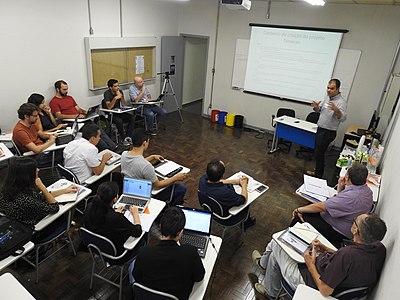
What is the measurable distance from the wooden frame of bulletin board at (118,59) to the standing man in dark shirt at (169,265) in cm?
473

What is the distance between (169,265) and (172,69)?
6.58m

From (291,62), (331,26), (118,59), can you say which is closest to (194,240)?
(118,59)

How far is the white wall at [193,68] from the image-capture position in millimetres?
8078

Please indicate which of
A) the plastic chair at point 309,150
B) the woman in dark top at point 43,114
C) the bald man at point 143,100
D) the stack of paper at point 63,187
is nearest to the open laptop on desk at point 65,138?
the woman in dark top at point 43,114

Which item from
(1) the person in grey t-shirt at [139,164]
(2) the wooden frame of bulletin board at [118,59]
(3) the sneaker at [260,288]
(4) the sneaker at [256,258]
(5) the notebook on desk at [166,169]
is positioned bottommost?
(3) the sneaker at [260,288]

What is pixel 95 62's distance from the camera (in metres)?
5.70

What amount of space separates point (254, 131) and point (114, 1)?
14.0ft

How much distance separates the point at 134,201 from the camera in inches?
107

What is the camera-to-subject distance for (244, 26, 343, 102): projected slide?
5812 millimetres

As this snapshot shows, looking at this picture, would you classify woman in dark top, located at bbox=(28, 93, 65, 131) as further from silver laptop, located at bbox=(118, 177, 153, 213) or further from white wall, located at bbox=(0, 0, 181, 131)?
silver laptop, located at bbox=(118, 177, 153, 213)

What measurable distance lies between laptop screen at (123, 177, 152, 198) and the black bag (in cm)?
90

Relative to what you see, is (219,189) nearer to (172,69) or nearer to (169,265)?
(169,265)

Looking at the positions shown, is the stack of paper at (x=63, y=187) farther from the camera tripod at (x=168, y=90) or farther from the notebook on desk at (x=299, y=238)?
the camera tripod at (x=168, y=90)

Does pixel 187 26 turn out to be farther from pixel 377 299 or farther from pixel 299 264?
pixel 377 299
